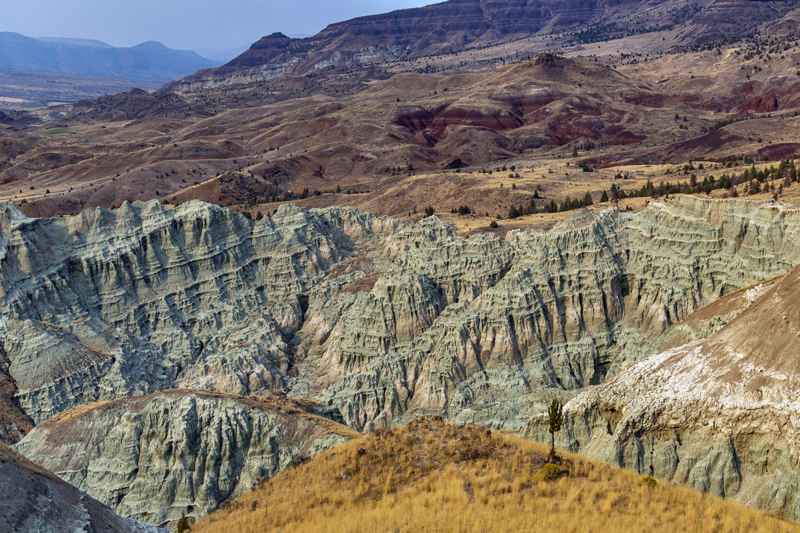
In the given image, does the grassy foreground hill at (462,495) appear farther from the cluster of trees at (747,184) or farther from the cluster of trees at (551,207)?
the cluster of trees at (551,207)

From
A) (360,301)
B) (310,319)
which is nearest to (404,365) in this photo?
(360,301)

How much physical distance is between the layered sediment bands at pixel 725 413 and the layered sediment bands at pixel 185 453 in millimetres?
14470

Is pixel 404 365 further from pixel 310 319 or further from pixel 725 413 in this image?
pixel 725 413

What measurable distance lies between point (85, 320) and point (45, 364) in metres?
7.06

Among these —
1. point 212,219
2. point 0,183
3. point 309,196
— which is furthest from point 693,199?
point 0,183

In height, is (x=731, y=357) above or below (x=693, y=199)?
below

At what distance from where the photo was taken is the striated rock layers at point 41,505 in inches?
604

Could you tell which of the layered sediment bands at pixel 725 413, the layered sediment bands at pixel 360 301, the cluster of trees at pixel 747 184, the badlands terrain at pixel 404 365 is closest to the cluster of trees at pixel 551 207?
the badlands terrain at pixel 404 365

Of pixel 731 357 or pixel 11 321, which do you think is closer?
pixel 731 357

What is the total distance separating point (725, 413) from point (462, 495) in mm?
13637

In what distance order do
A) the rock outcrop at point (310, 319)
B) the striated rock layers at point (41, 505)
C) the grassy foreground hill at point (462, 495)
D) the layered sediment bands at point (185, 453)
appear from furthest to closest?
1. the rock outcrop at point (310, 319)
2. the layered sediment bands at point (185, 453)
3. the grassy foreground hill at point (462, 495)
4. the striated rock layers at point (41, 505)

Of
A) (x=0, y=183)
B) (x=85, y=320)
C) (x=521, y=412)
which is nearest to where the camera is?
(x=521, y=412)

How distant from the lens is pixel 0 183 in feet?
512

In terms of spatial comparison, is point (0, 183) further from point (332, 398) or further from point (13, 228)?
point (332, 398)
